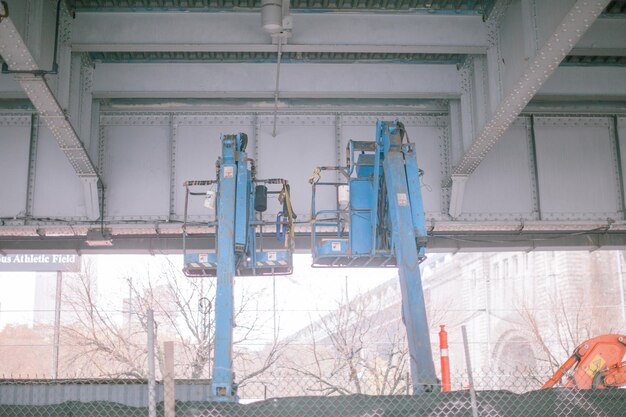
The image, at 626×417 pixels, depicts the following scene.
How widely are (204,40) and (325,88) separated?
2617 millimetres

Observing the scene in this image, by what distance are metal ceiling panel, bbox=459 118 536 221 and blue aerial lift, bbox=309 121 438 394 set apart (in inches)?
113

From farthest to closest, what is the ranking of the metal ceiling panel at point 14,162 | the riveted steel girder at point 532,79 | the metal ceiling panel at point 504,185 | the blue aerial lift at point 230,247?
the metal ceiling panel at point 504,185 → the metal ceiling panel at point 14,162 → the blue aerial lift at point 230,247 → the riveted steel girder at point 532,79

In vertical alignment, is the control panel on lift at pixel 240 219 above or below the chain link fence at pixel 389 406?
above

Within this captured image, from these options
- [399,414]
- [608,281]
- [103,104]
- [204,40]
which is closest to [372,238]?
[204,40]

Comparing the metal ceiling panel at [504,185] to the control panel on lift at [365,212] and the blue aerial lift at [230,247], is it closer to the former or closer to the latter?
the control panel on lift at [365,212]

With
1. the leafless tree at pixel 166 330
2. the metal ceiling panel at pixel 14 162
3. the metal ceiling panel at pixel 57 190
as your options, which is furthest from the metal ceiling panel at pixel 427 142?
the leafless tree at pixel 166 330

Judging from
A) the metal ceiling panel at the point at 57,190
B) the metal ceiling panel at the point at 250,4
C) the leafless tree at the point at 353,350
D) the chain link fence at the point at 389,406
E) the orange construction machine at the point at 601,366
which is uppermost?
the metal ceiling panel at the point at 250,4

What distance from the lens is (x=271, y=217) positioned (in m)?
14.6

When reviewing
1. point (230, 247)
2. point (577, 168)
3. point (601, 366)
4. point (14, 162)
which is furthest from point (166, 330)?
point (601, 366)

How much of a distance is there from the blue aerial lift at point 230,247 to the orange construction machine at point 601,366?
4830 mm

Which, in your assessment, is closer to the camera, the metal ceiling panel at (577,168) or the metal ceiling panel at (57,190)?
the metal ceiling panel at (57,190)

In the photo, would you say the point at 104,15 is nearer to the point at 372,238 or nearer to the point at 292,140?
the point at 292,140

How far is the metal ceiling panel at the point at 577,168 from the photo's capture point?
1487cm

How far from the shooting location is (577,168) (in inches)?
591
